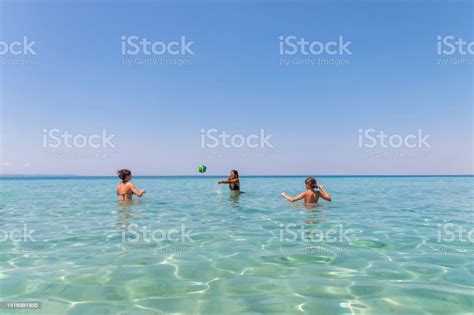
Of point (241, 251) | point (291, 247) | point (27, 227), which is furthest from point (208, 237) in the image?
point (27, 227)

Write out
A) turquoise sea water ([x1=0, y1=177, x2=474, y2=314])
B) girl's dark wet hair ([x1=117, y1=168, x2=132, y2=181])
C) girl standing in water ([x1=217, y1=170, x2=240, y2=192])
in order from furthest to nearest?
1. girl standing in water ([x1=217, y1=170, x2=240, y2=192])
2. girl's dark wet hair ([x1=117, y1=168, x2=132, y2=181])
3. turquoise sea water ([x1=0, y1=177, x2=474, y2=314])

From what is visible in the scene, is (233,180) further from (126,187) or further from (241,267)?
(241,267)

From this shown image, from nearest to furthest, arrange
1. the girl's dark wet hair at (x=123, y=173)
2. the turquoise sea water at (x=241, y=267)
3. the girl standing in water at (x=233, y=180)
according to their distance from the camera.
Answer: the turquoise sea water at (x=241, y=267)
the girl's dark wet hair at (x=123, y=173)
the girl standing in water at (x=233, y=180)

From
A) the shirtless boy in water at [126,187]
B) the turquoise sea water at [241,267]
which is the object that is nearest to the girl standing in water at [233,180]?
the shirtless boy in water at [126,187]

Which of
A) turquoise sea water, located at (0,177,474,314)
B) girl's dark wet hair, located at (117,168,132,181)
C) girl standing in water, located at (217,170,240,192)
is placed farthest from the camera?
girl standing in water, located at (217,170,240,192)

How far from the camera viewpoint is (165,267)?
5453 mm

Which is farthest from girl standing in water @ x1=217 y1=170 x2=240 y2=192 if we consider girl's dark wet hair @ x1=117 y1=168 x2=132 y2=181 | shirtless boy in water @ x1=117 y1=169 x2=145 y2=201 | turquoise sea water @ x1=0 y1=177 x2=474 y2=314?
turquoise sea water @ x1=0 y1=177 x2=474 y2=314

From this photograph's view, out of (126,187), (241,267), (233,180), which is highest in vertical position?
(233,180)

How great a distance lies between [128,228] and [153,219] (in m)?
1.75

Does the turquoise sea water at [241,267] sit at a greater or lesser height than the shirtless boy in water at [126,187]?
lesser

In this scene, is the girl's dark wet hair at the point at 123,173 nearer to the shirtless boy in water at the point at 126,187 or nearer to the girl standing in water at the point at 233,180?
the shirtless boy in water at the point at 126,187

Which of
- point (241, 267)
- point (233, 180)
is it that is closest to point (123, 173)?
point (233, 180)

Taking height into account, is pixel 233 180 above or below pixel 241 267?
above

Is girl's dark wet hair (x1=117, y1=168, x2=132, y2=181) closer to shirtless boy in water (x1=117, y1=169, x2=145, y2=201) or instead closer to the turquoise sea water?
shirtless boy in water (x1=117, y1=169, x2=145, y2=201)
